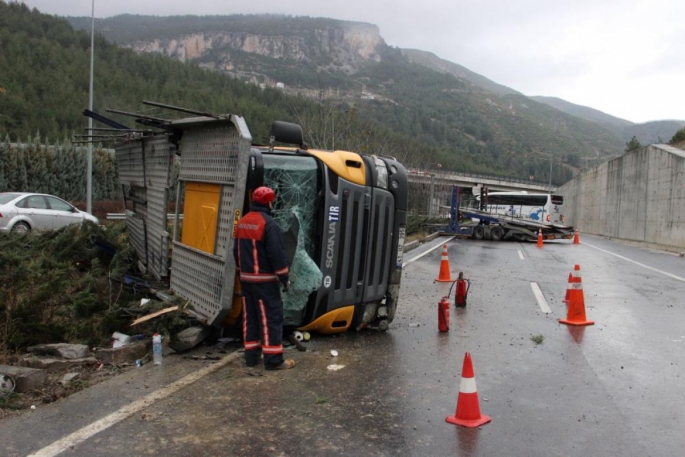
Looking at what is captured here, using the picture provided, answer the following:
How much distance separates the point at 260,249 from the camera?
5.66 metres

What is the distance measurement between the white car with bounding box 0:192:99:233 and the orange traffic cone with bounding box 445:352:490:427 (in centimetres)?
1412

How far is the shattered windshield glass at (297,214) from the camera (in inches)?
251

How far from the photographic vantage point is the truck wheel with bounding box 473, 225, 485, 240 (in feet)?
106

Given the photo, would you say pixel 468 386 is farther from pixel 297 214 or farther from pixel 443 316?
pixel 443 316

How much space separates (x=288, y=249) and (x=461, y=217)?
94.5 feet

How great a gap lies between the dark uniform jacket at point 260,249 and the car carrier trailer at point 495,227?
26.7 m

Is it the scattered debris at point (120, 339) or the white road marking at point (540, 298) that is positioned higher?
the white road marking at point (540, 298)

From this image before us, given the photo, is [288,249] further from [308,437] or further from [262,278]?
[308,437]

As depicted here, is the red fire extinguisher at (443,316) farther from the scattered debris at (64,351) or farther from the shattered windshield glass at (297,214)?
the scattered debris at (64,351)

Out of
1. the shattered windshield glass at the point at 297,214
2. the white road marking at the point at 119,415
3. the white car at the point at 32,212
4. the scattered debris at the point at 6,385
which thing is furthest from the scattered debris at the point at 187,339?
the white car at the point at 32,212

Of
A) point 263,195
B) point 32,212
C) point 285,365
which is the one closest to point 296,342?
point 285,365

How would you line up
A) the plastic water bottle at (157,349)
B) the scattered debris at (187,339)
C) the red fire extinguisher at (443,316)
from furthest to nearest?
the red fire extinguisher at (443,316), the scattered debris at (187,339), the plastic water bottle at (157,349)

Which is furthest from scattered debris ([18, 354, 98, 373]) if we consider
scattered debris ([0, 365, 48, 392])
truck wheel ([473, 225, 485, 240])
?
truck wheel ([473, 225, 485, 240])

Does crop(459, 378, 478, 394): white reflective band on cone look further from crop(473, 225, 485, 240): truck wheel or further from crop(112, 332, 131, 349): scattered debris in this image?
crop(473, 225, 485, 240): truck wheel
